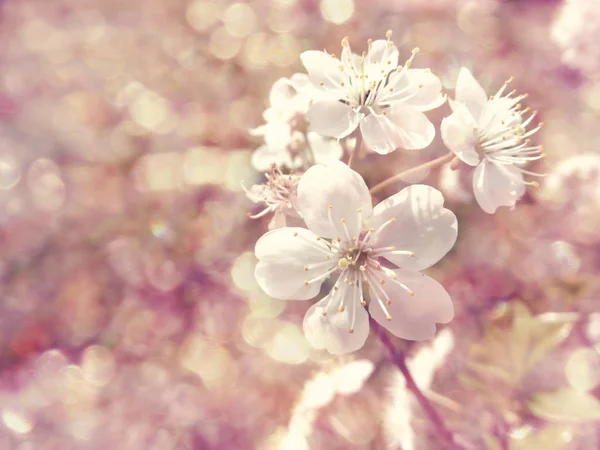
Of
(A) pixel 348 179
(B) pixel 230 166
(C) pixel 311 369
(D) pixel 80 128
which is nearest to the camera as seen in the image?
(A) pixel 348 179

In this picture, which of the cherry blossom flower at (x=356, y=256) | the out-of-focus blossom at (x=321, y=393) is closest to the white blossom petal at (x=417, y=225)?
the cherry blossom flower at (x=356, y=256)

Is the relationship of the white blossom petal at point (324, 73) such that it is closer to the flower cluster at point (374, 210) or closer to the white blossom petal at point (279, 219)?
the flower cluster at point (374, 210)

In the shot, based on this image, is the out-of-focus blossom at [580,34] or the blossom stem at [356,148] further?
the out-of-focus blossom at [580,34]

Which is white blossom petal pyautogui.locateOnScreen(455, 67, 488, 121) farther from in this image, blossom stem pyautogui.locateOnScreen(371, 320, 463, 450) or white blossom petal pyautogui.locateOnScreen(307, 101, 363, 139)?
blossom stem pyautogui.locateOnScreen(371, 320, 463, 450)

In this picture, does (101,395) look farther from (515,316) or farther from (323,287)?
(515,316)

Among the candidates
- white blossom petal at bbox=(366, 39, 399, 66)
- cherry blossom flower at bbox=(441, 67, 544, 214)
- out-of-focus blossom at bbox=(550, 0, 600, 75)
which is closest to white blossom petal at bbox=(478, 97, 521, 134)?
cherry blossom flower at bbox=(441, 67, 544, 214)

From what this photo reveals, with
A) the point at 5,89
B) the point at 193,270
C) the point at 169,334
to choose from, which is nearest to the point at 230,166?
the point at 193,270

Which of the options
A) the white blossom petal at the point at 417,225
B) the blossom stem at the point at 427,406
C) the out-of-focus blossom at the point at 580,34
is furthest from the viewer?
the out-of-focus blossom at the point at 580,34
